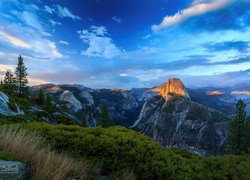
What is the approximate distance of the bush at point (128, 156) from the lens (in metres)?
9.71

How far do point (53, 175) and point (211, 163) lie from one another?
28.8ft

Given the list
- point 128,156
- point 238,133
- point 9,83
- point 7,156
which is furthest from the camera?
point 9,83

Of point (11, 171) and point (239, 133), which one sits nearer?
point (11, 171)

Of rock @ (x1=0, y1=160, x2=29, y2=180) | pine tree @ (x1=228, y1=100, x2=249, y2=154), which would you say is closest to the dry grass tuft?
rock @ (x1=0, y1=160, x2=29, y2=180)

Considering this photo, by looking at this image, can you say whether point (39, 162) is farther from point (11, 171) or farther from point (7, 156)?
point (11, 171)

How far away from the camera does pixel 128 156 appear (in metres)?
9.97

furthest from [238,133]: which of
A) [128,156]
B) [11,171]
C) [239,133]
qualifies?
[11,171]

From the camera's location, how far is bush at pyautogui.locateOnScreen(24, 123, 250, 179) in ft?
31.9

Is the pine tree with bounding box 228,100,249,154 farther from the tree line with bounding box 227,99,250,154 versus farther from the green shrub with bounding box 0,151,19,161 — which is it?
the green shrub with bounding box 0,151,19,161

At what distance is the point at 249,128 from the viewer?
56344mm

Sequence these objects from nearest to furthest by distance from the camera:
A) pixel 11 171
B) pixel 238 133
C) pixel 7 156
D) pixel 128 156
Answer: pixel 11 171 < pixel 7 156 < pixel 128 156 < pixel 238 133

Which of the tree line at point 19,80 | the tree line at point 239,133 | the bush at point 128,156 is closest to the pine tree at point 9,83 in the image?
the tree line at point 19,80

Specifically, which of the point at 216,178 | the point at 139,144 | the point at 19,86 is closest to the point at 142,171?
the point at 139,144

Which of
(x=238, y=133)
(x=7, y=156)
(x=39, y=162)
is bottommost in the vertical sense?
(x=238, y=133)
